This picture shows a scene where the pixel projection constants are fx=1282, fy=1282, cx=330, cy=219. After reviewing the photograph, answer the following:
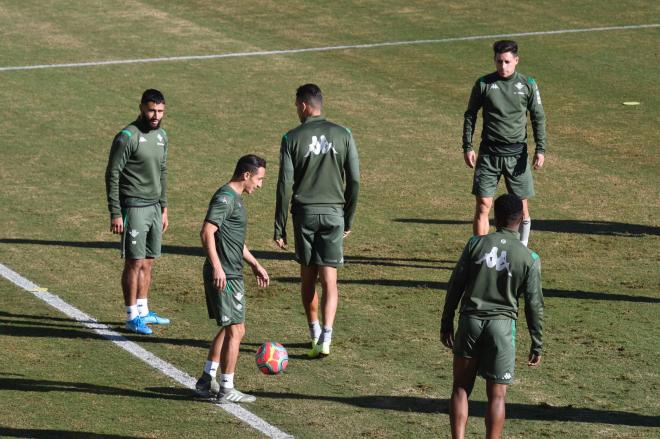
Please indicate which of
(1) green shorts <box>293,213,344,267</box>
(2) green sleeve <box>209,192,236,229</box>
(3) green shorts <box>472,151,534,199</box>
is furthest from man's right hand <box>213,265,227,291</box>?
(3) green shorts <box>472,151,534,199</box>

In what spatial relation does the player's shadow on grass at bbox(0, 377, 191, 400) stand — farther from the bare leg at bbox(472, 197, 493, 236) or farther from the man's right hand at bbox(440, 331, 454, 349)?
the bare leg at bbox(472, 197, 493, 236)

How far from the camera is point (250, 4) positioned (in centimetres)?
3172

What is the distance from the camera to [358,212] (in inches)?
693

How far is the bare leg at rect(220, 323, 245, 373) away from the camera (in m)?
10.6

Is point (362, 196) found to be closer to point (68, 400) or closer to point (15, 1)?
point (68, 400)

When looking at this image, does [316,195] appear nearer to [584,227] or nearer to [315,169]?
[315,169]

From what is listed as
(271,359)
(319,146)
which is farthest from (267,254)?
(271,359)

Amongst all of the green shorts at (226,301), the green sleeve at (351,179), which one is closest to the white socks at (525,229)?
the green sleeve at (351,179)

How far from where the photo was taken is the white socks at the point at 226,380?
34.9 feet

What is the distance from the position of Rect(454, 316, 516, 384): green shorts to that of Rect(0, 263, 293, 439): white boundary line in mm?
1718

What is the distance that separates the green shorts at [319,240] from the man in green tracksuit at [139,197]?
173 centimetres

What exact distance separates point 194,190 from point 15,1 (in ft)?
50.4

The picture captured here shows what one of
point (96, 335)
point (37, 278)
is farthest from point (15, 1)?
point (96, 335)

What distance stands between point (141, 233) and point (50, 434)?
10.4 feet
